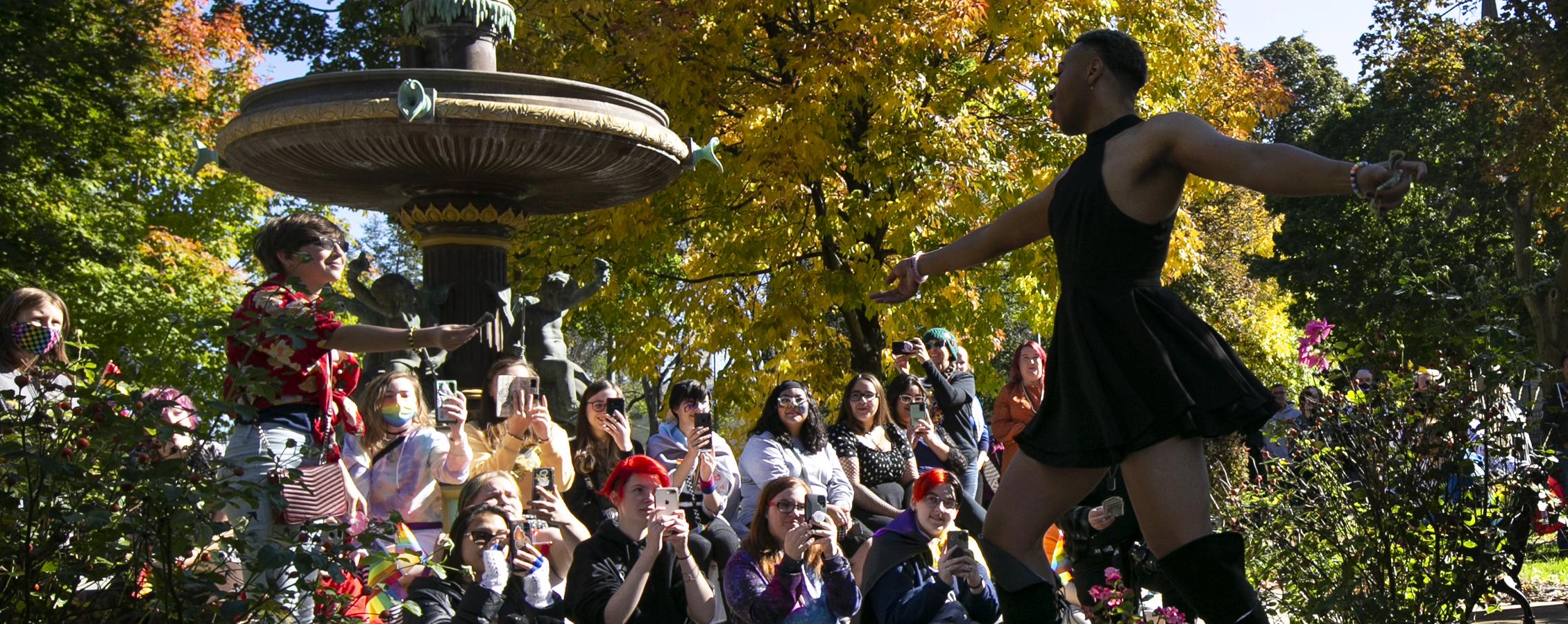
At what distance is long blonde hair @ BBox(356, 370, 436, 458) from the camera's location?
23.3 ft

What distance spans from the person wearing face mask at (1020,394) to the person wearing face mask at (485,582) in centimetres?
324

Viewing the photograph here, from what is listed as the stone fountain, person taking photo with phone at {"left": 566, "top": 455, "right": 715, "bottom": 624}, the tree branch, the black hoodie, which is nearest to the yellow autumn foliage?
the tree branch

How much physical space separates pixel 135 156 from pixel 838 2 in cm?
1470

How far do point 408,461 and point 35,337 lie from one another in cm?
217

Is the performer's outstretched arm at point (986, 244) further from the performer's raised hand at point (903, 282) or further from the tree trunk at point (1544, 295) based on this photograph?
the tree trunk at point (1544, 295)

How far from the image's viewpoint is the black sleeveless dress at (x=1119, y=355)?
3670 millimetres

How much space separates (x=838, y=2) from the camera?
14570 mm

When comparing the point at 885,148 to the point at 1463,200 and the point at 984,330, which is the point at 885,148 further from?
the point at 1463,200

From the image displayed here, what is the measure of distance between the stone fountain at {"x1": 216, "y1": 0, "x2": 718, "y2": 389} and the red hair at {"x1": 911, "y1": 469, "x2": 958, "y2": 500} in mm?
2239

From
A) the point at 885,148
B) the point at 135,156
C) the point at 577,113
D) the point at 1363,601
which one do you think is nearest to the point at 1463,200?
the point at 885,148

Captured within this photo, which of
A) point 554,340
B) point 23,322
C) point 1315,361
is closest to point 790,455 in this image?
point 554,340

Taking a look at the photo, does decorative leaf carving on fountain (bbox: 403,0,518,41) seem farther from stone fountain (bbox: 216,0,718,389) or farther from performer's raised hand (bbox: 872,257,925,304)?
performer's raised hand (bbox: 872,257,925,304)

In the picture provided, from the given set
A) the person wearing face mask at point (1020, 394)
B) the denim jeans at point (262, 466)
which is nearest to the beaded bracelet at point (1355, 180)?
the denim jeans at point (262, 466)

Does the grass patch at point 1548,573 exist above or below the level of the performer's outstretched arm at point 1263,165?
below
